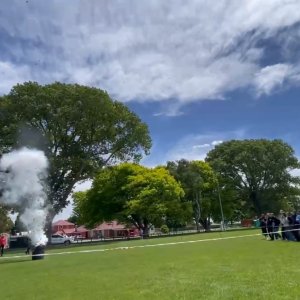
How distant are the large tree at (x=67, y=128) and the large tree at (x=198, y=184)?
27.3 meters

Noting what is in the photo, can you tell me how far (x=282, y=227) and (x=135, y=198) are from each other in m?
44.2

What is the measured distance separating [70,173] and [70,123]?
6.62m

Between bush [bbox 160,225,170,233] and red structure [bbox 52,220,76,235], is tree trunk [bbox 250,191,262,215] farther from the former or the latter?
red structure [bbox 52,220,76,235]

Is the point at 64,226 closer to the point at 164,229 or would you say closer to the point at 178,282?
the point at 164,229

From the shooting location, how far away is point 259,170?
282ft

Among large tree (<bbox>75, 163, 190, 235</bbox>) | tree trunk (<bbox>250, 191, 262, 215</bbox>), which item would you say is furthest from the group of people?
tree trunk (<bbox>250, 191, 262, 215</bbox>)

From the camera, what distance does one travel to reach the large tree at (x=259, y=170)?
3334 inches

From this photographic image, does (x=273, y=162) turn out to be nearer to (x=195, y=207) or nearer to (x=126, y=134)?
(x=195, y=207)

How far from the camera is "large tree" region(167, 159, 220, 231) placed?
274ft

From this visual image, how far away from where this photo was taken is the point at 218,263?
15203mm

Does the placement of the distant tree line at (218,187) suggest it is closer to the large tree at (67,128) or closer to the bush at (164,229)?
the bush at (164,229)

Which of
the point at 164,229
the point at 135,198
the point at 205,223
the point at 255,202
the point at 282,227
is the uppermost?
the point at 255,202

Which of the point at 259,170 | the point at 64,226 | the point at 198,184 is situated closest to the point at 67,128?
the point at 198,184

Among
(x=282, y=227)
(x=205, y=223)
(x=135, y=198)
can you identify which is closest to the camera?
(x=282, y=227)
